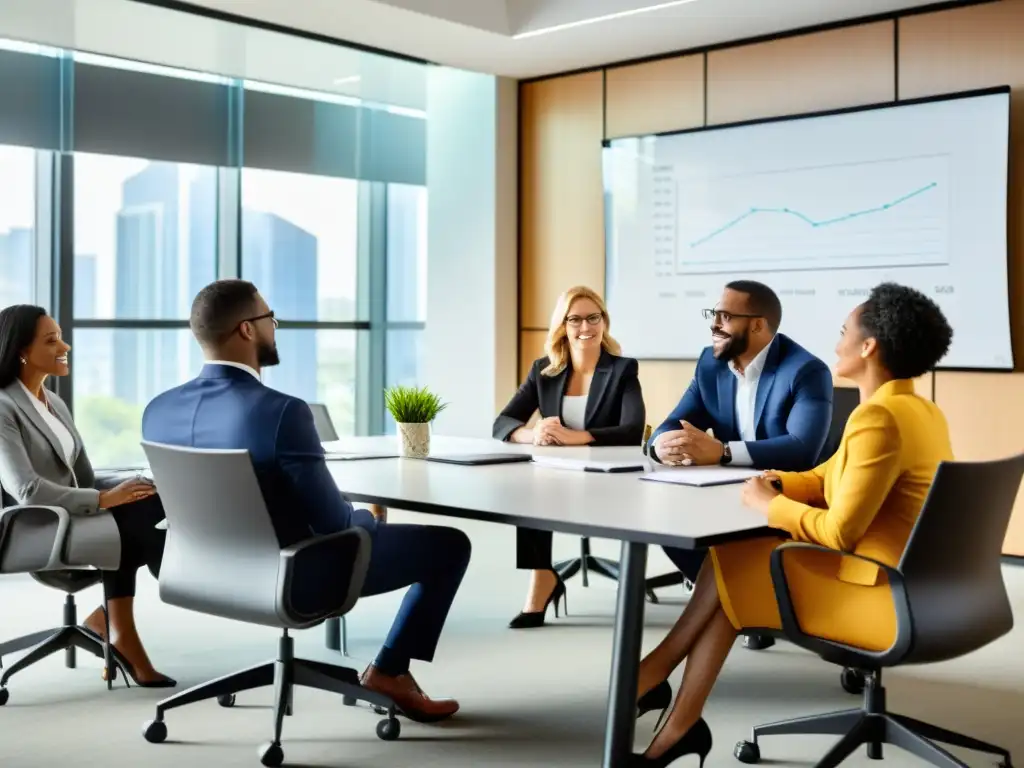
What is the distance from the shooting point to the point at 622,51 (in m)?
7.43

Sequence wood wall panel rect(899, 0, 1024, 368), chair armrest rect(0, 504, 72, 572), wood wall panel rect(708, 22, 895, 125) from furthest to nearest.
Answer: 1. wood wall panel rect(708, 22, 895, 125)
2. wood wall panel rect(899, 0, 1024, 368)
3. chair armrest rect(0, 504, 72, 572)

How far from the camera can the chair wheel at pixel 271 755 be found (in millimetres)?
3223

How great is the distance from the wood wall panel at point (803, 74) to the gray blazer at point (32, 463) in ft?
15.1

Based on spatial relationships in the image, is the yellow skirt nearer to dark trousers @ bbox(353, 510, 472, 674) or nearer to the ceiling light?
dark trousers @ bbox(353, 510, 472, 674)

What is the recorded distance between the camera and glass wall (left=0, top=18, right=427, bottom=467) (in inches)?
261

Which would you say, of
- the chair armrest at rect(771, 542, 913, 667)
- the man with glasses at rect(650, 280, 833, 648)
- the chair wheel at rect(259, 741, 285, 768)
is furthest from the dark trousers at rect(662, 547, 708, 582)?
the chair wheel at rect(259, 741, 285, 768)

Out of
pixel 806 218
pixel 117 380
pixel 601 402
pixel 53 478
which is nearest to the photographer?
pixel 53 478

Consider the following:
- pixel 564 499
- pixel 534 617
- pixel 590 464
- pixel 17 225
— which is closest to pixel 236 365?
pixel 564 499

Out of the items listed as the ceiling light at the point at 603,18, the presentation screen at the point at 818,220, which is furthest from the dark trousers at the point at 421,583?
the ceiling light at the point at 603,18

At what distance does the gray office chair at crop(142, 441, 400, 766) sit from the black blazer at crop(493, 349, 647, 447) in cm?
181

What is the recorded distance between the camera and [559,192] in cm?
810

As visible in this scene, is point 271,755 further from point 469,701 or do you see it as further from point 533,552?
point 533,552

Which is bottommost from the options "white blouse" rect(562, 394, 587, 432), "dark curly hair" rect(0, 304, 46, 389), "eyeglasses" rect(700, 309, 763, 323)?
"white blouse" rect(562, 394, 587, 432)

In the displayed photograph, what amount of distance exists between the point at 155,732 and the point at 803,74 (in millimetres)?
5129
